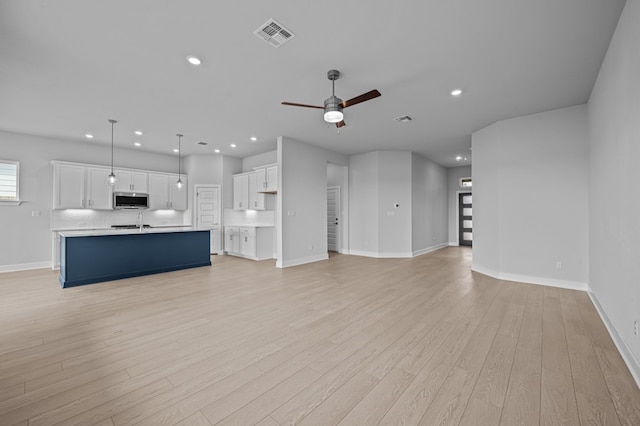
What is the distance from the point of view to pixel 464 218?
10047 millimetres

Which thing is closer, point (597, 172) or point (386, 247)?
point (597, 172)

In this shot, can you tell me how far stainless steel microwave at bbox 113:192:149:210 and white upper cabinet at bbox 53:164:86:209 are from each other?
0.67 meters

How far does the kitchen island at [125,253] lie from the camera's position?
4.62m

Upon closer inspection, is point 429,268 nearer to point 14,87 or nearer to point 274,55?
point 274,55

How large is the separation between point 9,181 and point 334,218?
25.6 ft

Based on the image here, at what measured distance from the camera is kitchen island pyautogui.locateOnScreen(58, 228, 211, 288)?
462 cm

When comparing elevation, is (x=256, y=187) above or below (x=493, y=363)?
above

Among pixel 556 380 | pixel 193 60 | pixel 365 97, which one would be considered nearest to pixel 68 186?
pixel 193 60

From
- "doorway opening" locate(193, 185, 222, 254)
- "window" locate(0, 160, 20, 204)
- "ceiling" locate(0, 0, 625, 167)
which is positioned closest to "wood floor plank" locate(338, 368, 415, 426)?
"ceiling" locate(0, 0, 625, 167)

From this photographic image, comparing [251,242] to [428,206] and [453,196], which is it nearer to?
[428,206]

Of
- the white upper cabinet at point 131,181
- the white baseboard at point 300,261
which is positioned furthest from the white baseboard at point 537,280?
the white upper cabinet at point 131,181

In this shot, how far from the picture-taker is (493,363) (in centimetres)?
222

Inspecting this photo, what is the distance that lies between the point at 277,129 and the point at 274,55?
265 cm

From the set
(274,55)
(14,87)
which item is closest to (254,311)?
(274,55)
